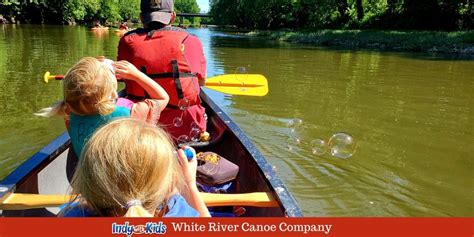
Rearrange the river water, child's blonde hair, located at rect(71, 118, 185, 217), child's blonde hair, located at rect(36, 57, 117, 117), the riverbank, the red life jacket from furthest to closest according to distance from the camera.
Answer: the riverbank < the river water < the red life jacket < child's blonde hair, located at rect(36, 57, 117, 117) < child's blonde hair, located at rect(71, 118, 185, 217)

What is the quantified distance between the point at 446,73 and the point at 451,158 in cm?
895

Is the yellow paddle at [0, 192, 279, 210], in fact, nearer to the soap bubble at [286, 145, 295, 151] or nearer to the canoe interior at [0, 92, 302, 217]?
the canoe interior at [0, 92, 302, 217]

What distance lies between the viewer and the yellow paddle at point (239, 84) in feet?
17.4

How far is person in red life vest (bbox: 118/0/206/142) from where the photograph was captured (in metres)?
3.47

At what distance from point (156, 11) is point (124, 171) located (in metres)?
2.38

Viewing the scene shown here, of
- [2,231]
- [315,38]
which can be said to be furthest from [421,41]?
[2,231]

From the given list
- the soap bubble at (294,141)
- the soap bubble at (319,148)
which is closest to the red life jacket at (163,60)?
the soap bubble at (319,148)

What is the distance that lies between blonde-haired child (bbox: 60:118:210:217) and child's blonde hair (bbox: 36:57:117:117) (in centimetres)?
90

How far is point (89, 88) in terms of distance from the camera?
237 cm

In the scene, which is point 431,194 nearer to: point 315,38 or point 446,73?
point 446,73

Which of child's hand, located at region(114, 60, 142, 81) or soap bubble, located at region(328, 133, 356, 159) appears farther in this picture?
→ soap bubble, located at region(328, 133, 356, 159)

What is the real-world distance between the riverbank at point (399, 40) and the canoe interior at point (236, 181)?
1997cm

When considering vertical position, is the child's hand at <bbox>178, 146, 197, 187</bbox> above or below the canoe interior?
above

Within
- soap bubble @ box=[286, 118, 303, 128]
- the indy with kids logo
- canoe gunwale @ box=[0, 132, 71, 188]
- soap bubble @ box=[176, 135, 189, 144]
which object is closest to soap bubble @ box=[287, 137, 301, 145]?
soap bubble @ box=[286, 118, 303, 128]
